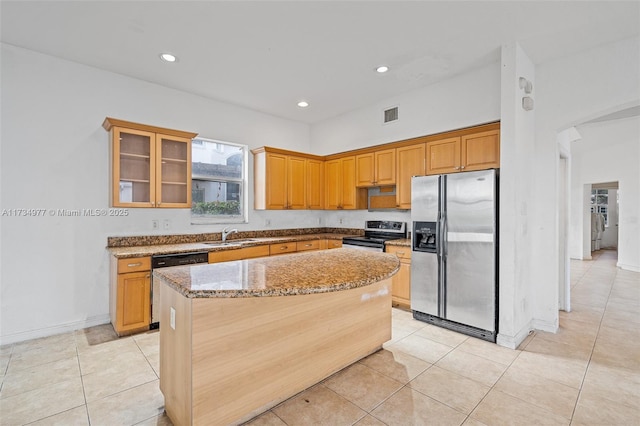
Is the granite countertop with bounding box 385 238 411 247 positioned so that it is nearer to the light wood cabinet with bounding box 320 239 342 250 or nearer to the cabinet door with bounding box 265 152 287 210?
the light wood cabinet with bounding box 320 239 342 250

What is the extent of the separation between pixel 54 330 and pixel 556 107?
6.15 meters

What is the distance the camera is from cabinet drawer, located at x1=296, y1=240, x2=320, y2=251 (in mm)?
4680

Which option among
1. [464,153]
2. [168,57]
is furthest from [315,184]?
[168,57]

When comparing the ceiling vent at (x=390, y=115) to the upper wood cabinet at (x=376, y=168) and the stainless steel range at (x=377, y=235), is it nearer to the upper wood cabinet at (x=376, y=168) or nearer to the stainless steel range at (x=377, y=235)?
the upper wood cabinet at (x=376, y=168)

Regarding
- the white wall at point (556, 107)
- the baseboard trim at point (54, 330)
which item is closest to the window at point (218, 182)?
the baseboard trim at point (54, 330)

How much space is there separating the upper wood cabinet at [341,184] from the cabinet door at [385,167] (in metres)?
0.48

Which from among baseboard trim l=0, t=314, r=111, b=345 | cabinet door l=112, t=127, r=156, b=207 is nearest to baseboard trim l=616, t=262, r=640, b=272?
cabinet door l=112, t=127, r=156, b=207

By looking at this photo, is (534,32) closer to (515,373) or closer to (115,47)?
(515,373)

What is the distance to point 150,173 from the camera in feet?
11.9

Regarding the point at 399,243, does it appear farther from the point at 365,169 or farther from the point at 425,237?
the point at 365,169

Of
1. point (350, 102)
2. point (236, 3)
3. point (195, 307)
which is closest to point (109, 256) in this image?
point (195, 307)

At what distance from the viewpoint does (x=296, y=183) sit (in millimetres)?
5078

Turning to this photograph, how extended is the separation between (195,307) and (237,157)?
3.64 meters

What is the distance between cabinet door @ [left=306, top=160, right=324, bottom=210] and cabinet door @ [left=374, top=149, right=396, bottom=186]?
1.20 meters
